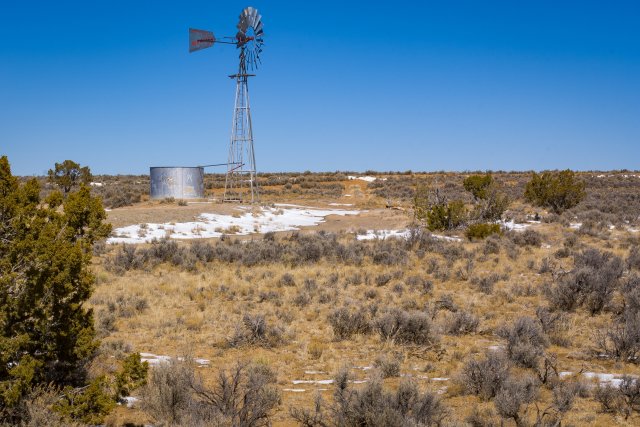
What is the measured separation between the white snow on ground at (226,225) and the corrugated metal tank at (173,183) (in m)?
6.20

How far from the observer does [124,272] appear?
15.5 meters

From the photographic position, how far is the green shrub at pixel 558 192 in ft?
106

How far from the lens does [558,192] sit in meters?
32.2

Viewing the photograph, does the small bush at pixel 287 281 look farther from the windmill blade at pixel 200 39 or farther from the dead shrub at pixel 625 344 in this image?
the windmill blade at pixel 200 39

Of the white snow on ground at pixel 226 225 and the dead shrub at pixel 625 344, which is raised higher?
the white snow on ground at pixel 226 225

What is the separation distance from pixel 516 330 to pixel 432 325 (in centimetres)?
139

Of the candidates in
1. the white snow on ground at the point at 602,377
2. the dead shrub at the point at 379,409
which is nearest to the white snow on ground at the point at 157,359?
the dead shrub at the point at 379,409

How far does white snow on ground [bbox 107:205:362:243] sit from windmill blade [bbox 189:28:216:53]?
10775mm

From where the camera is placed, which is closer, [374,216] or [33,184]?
[33,184]

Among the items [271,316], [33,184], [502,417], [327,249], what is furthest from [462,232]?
[33,184]

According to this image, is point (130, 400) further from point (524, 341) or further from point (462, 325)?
point (462, 325)

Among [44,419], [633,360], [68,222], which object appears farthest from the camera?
[633,360]

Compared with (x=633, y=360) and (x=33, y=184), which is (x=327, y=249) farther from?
(x=33, y=184)

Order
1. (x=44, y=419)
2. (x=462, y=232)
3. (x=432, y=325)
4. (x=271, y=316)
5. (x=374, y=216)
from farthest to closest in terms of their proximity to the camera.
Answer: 1. (x=374, y=216)
2. (x=462, y=232)
3. (x=271, y=316)
4. (x=432, y=325)
5. (x=44, y=419)
